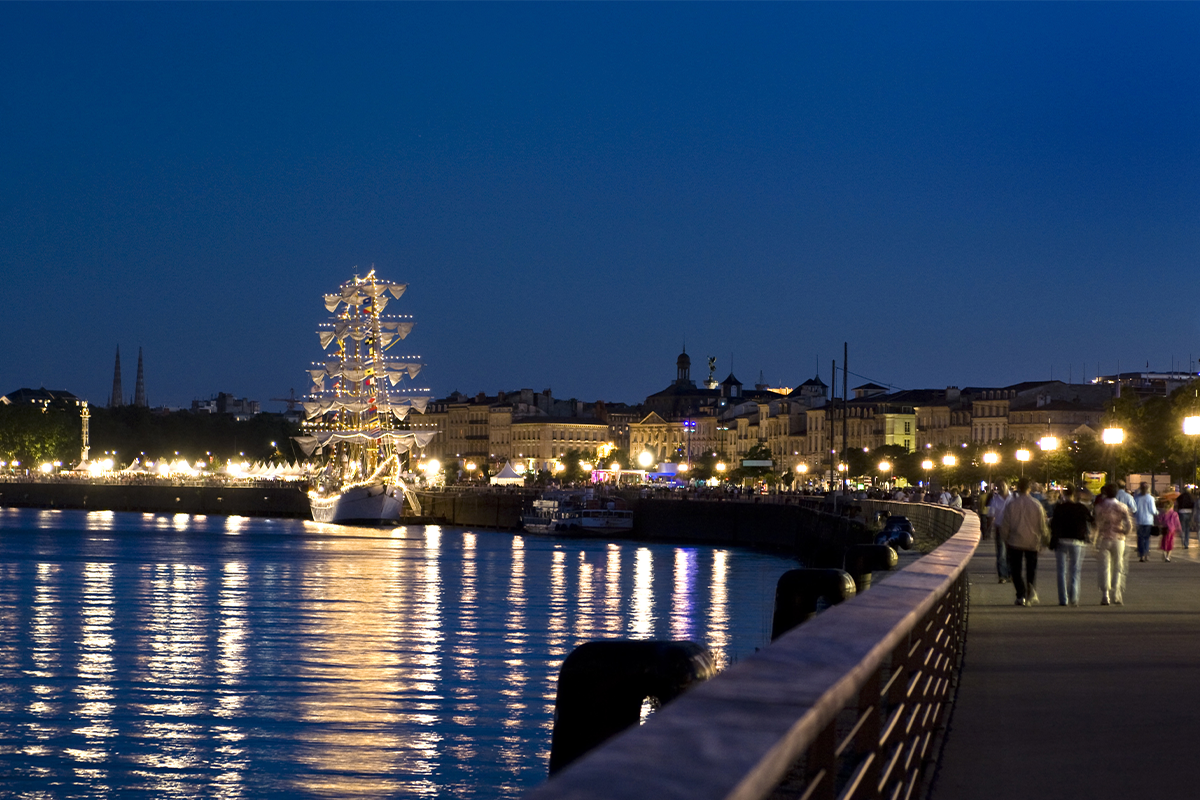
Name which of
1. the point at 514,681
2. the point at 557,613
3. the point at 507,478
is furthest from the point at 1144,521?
the point at 507,478

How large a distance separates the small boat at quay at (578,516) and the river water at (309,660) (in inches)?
1263

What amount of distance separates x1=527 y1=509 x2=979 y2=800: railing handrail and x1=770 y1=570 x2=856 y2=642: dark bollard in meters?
6.58

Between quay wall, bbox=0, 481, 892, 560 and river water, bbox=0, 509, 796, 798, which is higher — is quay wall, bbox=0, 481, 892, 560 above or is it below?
above

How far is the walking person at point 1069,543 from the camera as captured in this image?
15.4m

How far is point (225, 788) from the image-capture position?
50.4 feet

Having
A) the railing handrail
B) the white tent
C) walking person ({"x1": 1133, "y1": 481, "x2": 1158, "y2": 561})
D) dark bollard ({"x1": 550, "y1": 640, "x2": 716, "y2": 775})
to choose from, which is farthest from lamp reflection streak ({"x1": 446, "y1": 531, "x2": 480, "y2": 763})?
the white tent

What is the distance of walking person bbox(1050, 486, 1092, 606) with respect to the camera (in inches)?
606

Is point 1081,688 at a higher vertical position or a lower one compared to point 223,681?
higher

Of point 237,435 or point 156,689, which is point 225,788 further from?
point 237,435

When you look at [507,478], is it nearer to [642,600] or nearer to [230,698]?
[642,600]

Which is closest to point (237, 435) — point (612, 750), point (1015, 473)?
point (1015, 473)

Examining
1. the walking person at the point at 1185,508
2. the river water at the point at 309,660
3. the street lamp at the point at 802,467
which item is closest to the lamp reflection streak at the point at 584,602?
the river water at the point at 309,660

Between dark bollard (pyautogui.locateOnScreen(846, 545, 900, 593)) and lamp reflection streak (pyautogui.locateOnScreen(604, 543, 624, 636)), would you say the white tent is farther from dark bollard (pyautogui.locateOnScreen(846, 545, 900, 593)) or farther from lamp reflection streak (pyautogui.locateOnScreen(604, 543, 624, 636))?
dark bollard (pyautogui.locateOnScreen(846, 545, 900, 593))

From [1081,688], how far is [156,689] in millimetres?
15591
